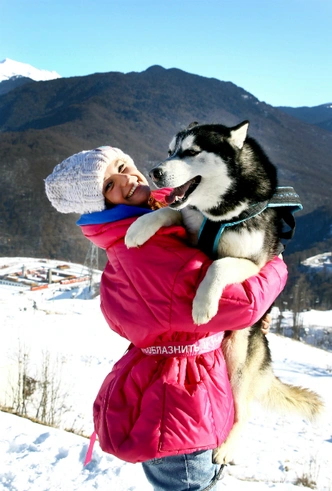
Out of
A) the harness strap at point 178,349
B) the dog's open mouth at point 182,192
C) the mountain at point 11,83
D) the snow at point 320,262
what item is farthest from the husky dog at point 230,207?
the mountain at point 11,83

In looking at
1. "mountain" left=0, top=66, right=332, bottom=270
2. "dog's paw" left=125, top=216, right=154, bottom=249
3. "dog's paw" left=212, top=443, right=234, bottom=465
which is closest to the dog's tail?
"dog's paw" left=212, top=443, right=234, bottom=465

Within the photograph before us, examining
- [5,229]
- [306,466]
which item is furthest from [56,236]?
[306,466]

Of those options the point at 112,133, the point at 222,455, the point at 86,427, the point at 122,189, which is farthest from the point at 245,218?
the point at 112,133

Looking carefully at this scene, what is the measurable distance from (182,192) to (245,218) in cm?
40

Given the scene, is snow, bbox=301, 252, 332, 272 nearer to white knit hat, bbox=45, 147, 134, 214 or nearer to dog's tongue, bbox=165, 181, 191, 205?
dog's tongue, bbox=165, 181, 191, 205

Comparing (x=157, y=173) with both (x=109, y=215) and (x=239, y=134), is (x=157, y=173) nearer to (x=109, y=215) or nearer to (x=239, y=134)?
(x=109, y=215)

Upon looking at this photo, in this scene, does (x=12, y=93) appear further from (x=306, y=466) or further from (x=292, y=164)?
(x=306, y=466)

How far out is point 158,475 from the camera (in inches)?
69.7

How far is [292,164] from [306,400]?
141 meters

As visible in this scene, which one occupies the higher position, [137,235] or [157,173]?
[157,173]

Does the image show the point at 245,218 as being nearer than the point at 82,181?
No

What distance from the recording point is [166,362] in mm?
1758

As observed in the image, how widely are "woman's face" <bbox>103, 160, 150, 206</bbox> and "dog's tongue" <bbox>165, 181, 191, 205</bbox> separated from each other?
153 mm

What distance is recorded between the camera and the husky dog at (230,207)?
2139 millimetres
